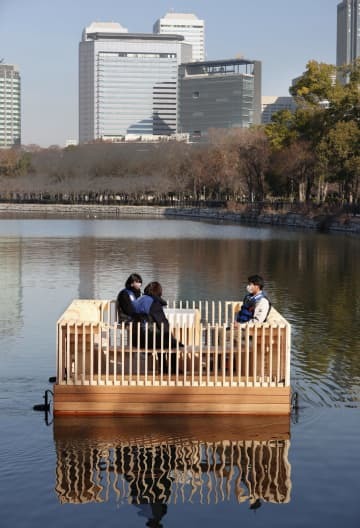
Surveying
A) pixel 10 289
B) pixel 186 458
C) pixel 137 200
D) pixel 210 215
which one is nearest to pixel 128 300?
pixel 186 458

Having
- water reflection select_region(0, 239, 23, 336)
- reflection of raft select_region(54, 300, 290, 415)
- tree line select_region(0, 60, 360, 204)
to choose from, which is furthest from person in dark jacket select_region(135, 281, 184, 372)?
tree line select_region(0, 60, 360, 204)

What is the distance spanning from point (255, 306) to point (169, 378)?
1687 mm

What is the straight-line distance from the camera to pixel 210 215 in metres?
86.8

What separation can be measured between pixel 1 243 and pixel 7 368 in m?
30.2

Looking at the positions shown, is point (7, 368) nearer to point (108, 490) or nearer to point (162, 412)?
point (162, 412)

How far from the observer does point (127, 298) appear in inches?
491

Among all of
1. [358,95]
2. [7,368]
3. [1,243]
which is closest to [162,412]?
[7,368]

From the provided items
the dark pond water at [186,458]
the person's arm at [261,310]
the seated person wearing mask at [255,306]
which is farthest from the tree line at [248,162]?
the person's arm at [261,310]

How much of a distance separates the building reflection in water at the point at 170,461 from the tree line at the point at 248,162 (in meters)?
49.9

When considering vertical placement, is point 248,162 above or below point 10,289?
above

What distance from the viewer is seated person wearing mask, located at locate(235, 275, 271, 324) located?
11711 millimetres

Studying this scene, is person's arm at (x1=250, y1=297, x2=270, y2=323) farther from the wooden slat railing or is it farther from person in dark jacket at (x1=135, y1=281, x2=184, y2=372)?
person in dark jacket at (x1=135, y1=281, x2=184, y2=372)

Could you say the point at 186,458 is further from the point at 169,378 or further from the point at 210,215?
the point at 210,215

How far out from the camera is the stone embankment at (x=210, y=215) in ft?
197
